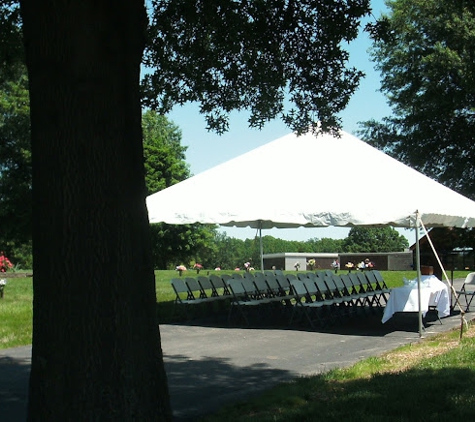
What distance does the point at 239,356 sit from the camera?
922cm

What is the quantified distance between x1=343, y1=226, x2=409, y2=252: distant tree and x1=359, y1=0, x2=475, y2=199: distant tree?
2235cm

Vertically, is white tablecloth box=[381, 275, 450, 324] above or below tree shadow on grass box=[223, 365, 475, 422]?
above

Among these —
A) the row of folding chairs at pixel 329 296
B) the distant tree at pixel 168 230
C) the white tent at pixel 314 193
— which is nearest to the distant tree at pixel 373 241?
the distant tree at pixel 168 230

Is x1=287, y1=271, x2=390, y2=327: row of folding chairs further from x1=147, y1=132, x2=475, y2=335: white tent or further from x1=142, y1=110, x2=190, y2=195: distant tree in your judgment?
x1=142, y1=110, x2=190, y2=195: distant tree

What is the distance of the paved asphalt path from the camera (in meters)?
6.81

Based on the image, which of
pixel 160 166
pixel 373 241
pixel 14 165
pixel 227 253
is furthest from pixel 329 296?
pixel 373 241

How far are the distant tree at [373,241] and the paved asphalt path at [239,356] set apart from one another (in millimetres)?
35494

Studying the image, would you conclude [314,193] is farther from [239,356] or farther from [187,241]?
[187,241]

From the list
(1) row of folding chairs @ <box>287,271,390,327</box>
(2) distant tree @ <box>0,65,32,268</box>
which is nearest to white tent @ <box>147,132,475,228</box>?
(1) row of folding chairs @ <box>287,271,390,327</box>

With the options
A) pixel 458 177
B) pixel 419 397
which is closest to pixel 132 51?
pixel 419 397

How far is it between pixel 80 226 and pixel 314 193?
8195 millimetres

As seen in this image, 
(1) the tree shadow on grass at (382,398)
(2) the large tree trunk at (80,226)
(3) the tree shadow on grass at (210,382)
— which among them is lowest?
(3) the tree shadow on grass at (210,382)

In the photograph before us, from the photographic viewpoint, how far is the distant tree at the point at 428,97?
23.7 meters

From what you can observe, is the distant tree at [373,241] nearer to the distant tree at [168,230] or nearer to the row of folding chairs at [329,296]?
the distant tree at [168,230]
